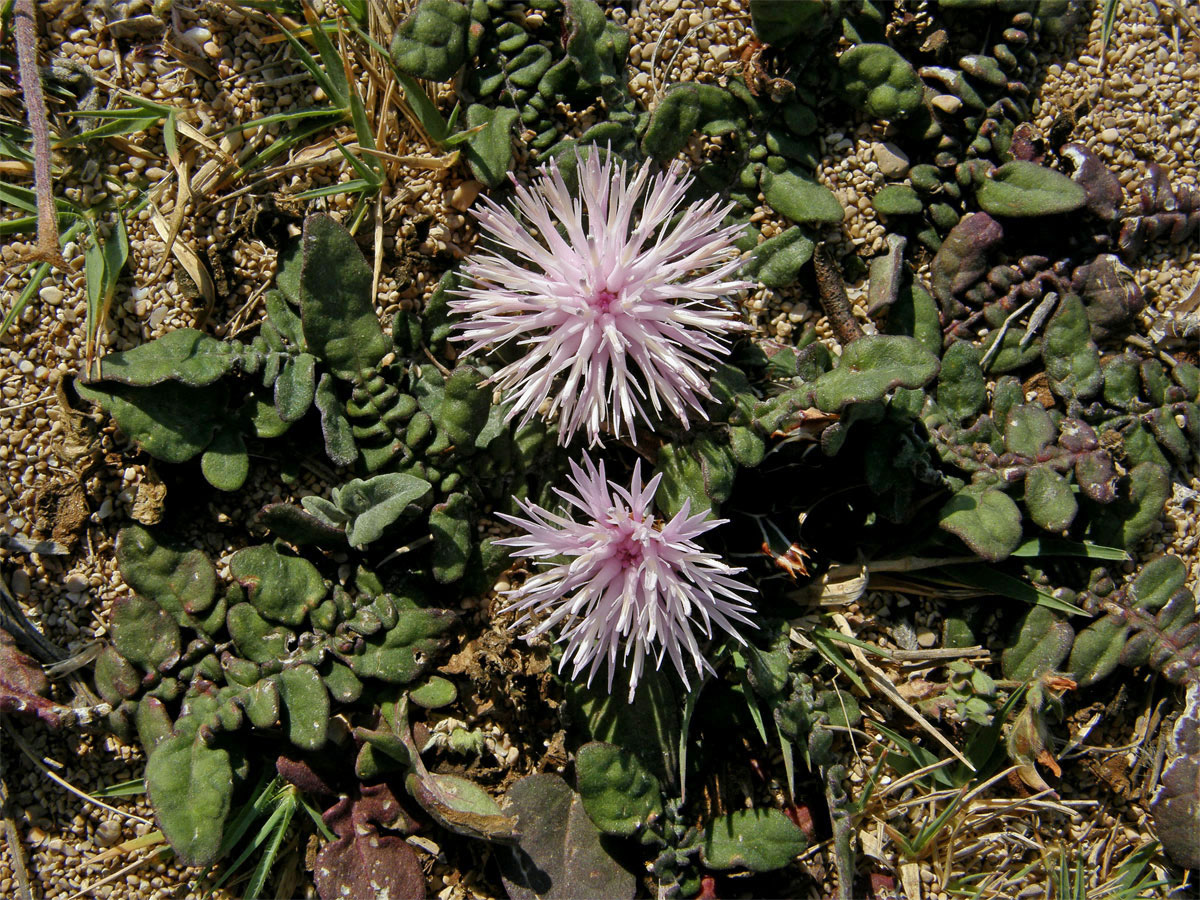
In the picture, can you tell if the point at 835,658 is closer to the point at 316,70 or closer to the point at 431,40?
the point at 431,40

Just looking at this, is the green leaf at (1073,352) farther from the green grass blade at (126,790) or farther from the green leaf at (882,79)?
the green grass blade at (126,790)

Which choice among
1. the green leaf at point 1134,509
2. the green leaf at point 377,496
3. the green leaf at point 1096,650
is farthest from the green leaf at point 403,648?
the green leaf at point 1134,509

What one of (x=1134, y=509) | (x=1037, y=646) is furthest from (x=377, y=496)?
(x=1134, y=509)

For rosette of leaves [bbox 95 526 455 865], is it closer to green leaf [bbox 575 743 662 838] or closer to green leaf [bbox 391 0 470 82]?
green leaf [bbox 575 743 662 838]

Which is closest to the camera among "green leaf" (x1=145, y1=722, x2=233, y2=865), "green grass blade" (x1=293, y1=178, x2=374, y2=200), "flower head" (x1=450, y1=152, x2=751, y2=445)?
"flower head" (x1=450, y1=152, x2=751, y2=445)

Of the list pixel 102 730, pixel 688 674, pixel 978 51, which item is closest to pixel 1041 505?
pixel 688 674

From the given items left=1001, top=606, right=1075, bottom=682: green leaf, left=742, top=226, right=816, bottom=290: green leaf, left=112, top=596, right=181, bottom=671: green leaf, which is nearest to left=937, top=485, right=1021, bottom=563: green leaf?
left=1001, top=606, right=1075, bottom=682: green leaf
